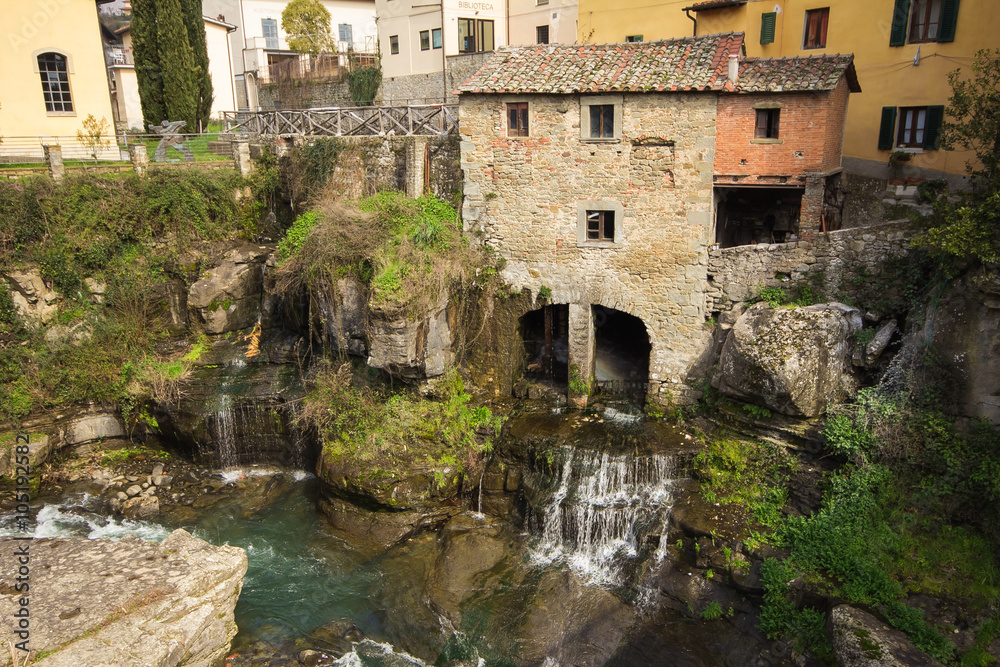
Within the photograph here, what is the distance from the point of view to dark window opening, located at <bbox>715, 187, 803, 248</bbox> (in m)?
17.7

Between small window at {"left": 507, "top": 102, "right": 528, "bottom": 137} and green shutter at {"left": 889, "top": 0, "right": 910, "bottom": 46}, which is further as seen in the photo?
green shutter at {"left": 889, "top": 0, "right": 910, "bottom": 46}

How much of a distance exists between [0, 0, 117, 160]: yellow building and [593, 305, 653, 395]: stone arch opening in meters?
17.1

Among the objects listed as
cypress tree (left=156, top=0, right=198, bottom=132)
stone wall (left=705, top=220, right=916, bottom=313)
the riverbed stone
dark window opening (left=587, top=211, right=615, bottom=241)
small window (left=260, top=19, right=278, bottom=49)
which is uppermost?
small window (left=260, top=19, right=278, bottom=49)

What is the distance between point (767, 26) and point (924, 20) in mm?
4307

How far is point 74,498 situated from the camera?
1535cm

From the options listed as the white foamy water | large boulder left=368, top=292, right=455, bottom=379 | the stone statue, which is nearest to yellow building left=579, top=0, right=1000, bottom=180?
large boulder left=368, top=292, right=455, bottom=379

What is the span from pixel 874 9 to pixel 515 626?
18.9 metres

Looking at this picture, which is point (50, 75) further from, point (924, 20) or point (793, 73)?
point (924, 20)

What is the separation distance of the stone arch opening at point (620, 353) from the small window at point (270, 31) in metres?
28.0

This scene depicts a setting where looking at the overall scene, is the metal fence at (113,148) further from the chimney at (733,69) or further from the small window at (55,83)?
the chimney at (733,69)

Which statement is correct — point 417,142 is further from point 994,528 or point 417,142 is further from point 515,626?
point 994,528

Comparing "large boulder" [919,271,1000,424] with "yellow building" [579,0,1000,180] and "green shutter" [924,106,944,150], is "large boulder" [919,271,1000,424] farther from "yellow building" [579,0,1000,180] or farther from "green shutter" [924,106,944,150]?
"green shutter" [924,106,944,150]

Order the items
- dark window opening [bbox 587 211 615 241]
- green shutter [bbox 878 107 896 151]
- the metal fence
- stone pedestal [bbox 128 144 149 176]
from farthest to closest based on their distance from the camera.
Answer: the metal fence → stone pedestal [bbox 128 144 149 176] → green shutter [bbox 878 107 896 151] → dark window opening [bbox 587 211 615 241]

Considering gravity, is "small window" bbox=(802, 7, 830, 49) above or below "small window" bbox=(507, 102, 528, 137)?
above
